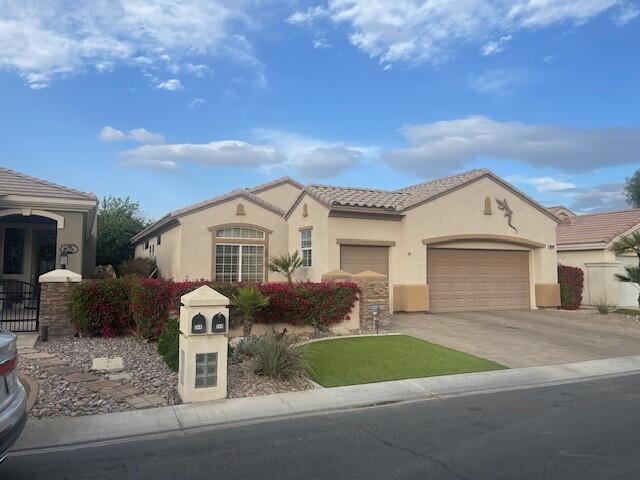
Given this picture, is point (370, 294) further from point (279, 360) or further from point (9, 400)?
point (9, 400)

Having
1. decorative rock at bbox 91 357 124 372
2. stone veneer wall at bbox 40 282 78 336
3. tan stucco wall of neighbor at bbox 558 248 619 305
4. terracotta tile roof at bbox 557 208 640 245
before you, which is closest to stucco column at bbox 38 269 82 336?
stone veneer wall at bbox 40 282 78 336

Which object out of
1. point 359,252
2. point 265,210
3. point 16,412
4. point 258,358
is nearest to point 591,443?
point 258,358

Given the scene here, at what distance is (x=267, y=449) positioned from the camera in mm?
5871

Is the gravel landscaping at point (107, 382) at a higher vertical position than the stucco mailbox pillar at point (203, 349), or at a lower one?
lower

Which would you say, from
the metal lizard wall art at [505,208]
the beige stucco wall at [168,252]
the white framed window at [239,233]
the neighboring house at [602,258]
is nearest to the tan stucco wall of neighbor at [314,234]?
the white framed window at [239,233]

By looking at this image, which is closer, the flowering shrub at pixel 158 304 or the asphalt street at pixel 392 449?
the asphalt street at pixel 392 449

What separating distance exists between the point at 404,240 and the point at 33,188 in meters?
12.0

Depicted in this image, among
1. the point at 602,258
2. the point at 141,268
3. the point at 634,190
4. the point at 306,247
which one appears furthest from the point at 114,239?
the point at 634,190

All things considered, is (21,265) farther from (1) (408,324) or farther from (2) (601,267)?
(2) (601,267)

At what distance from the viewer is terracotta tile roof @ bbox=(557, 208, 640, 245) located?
2324 cm

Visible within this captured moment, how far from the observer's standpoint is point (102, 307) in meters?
12.6

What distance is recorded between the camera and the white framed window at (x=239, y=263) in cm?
2203

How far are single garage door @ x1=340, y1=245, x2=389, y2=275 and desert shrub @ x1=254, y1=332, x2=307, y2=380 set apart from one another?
26.1 feet

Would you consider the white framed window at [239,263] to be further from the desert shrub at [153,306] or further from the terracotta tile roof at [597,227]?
the terracotta tile roof at [597,227]
